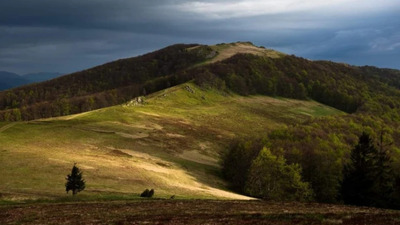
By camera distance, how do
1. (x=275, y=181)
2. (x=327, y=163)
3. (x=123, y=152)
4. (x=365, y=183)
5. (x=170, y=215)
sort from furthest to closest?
(x=123, y=152) < (x=327, y=163) < (x=275, y=181) < (x=365, y=183) < (x=170, y=215)

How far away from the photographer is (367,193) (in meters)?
65.5

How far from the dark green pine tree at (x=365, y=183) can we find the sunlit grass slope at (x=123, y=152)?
68.3ft

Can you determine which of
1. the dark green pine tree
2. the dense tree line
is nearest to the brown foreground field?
the dark green pine tree

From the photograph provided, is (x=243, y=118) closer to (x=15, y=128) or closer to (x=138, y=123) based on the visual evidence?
(x=138, y=123)

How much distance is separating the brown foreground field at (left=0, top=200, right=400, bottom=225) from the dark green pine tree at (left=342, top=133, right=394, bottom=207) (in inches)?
1272

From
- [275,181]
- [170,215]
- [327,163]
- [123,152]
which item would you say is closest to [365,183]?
[275,181]

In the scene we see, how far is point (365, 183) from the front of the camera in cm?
6588

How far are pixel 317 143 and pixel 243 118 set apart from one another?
3314 inches

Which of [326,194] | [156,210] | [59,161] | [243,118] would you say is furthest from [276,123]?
[156,210]

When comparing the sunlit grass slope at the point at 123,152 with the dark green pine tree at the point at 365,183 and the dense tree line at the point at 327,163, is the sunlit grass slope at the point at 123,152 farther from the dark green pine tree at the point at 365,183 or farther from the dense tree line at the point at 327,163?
the dark green pine tree at the point at 365,183

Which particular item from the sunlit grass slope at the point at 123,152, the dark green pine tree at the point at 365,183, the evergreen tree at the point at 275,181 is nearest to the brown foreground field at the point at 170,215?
the sunlit grass slope at the point at 123,152

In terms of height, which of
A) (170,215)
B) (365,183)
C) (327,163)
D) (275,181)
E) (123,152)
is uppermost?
(170,215)

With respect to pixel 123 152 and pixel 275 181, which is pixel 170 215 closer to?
pixel 275 181

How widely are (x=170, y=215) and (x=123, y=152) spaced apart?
6271 centimetres
